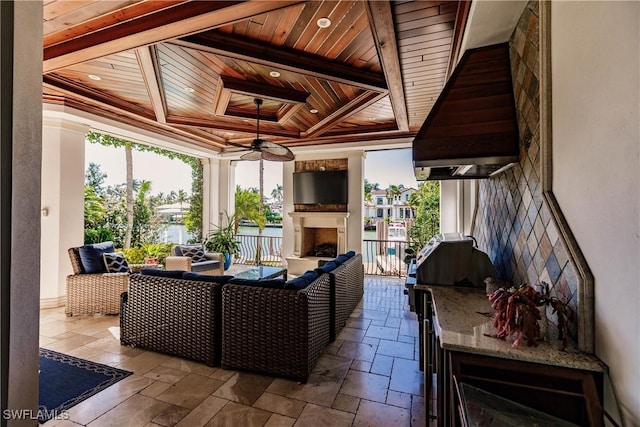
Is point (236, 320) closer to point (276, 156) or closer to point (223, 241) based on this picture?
point (276, 156)

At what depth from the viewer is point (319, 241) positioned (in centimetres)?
691

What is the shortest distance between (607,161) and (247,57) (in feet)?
9.14

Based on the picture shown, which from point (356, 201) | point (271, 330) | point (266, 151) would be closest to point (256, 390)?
point (271, 330)

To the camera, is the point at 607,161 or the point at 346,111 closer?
the point at 607,161

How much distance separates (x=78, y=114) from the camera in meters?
4.10

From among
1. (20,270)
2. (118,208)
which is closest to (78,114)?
(118,208)

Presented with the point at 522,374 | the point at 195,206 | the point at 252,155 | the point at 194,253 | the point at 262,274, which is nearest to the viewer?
the point at 522,374

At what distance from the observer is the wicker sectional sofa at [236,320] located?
Answer: 234 centimetres

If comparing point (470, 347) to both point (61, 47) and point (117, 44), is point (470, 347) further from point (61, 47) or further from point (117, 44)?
point (61, 47)

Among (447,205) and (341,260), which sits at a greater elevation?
(447,205)

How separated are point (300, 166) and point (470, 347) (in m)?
5.81

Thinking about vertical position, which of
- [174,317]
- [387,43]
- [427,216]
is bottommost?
[174,317]

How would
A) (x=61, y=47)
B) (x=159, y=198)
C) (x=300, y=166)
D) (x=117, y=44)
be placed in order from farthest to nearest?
1. (x=159, y=198)
2. (x=300, y=166)
3. (x=61, y=47)
4. (x=117, y=44)

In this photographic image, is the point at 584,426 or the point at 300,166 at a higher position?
the point at 300,166
